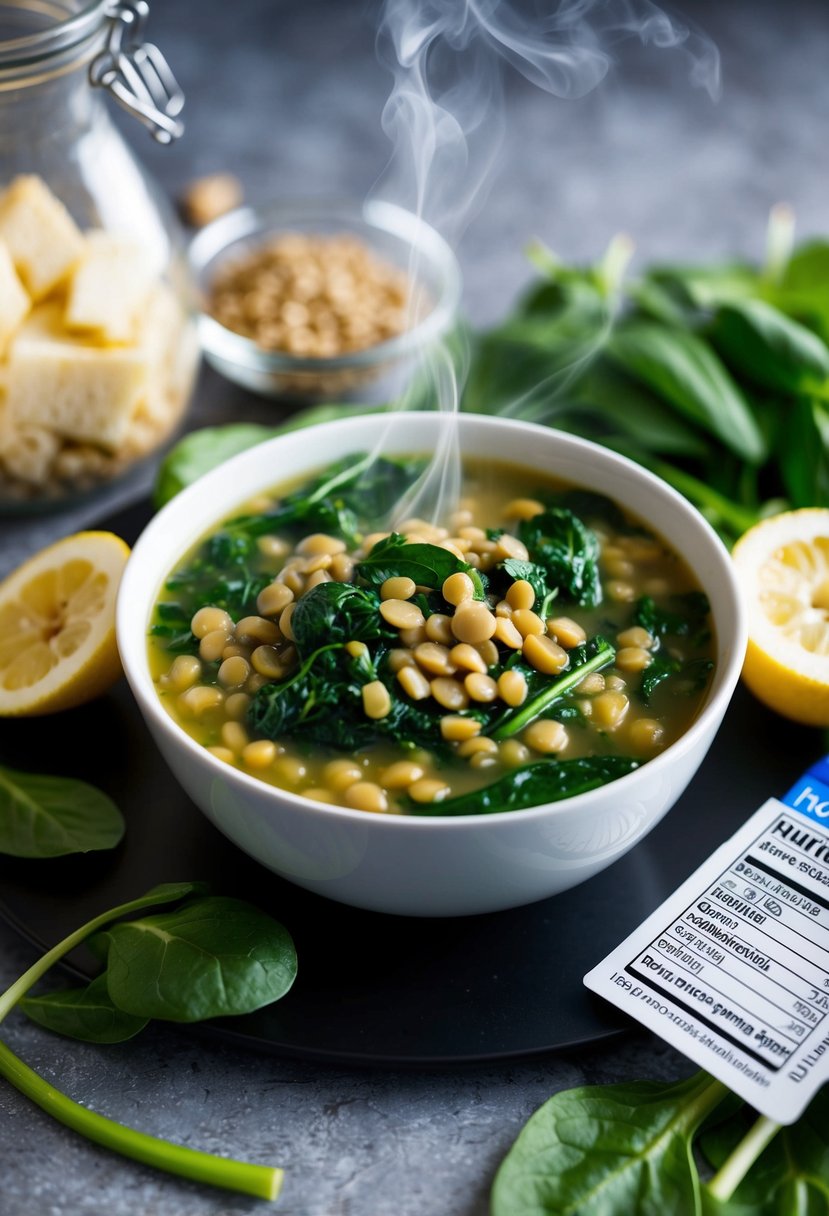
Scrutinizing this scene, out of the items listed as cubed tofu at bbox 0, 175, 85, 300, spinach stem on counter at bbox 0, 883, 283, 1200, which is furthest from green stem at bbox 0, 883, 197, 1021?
cubed tofu at bbox 0, 175, 85, 300

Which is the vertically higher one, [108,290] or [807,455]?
[108,290]

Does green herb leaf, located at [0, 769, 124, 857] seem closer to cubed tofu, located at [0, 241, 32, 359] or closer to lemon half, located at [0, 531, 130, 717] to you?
lemon half, located at [0, 531, 130, 717]

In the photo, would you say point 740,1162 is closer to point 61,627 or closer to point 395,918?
point 395,918

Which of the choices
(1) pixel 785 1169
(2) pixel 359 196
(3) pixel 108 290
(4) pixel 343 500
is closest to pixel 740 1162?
(1) pixel 785 1169

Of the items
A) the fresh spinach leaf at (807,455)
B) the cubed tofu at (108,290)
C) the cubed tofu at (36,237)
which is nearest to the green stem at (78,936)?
the cubed tofu at (108,290)

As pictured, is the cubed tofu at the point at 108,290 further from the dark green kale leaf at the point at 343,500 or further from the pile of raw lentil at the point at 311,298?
the dark green kale leaf at the point at 343,500

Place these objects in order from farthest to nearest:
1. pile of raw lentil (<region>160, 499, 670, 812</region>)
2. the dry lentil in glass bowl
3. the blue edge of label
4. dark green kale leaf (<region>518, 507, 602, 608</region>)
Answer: the dry lentil in glass bowl, dark green kale leaf (<region>518, 507, 602, 608</region>), the blue edge of label, pile of raw lentil (<region>160, 499, 670, 812</region>)
